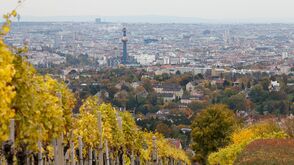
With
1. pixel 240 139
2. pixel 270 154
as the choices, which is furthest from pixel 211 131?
pixel 270 154

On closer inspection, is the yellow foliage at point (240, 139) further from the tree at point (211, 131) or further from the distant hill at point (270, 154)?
the distant hill at point (270, 154)

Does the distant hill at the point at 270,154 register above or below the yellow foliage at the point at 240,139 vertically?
above

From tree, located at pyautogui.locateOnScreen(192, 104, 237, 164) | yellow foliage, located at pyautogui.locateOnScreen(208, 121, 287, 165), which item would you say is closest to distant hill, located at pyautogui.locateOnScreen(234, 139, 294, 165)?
yellow foliage, located at pyautogui.locateOnScreen(208, 121, 287, 165)

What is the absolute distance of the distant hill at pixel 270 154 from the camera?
13.4 m

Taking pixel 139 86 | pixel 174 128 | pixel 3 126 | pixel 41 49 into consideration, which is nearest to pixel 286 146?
pixel 3 126

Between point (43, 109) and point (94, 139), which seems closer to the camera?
point (43, 109)

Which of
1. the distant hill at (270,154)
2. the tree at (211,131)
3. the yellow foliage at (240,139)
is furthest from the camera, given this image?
the tree at (211,131)

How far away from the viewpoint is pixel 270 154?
1479 cm

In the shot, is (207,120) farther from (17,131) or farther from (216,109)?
(17,131)

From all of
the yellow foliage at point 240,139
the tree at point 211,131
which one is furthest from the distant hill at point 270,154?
the tree at point 211,131

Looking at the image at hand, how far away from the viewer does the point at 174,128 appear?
54.8 m

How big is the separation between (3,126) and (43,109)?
1279mm

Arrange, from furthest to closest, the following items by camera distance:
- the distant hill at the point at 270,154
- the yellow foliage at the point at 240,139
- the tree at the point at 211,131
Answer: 1. the tree at the point at 211,131
2. the yellow foliage at the point at 240,139
3. the distant hill at the point at 270,154

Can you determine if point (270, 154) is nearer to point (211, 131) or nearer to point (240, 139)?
point (240, 139)
